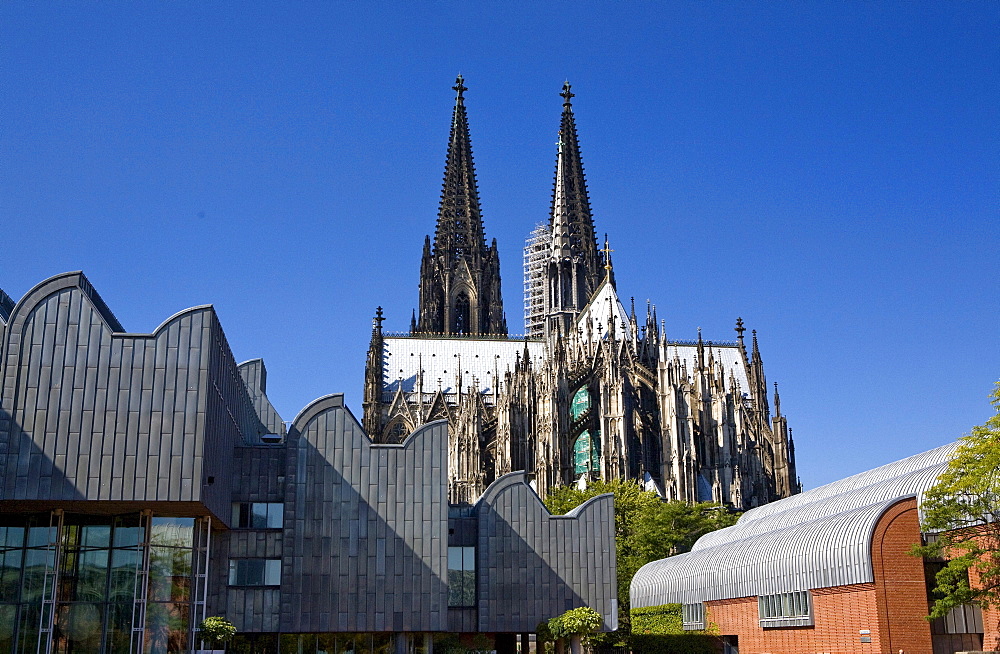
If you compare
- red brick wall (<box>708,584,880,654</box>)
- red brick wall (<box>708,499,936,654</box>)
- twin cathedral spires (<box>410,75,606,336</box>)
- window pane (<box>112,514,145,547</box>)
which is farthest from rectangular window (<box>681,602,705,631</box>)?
twin cathedral spires (<box>410,75,606,336</box>)

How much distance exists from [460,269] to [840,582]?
90.3 m

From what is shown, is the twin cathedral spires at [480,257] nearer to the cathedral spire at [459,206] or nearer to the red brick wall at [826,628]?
the cathedral spire at [459,206]

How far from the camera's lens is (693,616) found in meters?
48.8

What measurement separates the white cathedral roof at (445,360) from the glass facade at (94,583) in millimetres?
67645

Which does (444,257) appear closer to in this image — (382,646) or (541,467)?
(541,467)

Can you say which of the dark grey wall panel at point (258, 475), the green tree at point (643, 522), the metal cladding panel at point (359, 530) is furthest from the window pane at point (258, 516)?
the green tree at point (643, 522)

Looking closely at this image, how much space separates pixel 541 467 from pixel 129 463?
1826 inches

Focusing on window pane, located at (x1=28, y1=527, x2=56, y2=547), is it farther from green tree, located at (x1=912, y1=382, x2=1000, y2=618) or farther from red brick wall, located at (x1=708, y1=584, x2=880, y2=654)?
green tree, located at (x1=912, y1=382, x2=1000, y2=618)

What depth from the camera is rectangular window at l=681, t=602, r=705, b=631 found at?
157 ft

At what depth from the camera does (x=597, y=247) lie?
121m

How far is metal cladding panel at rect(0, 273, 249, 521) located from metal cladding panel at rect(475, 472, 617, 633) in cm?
1174

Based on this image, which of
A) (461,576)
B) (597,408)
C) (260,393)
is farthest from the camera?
(597,408)

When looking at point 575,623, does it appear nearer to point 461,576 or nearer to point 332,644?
point 461,576

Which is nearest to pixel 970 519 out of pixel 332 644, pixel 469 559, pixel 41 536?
pixel 469 559
